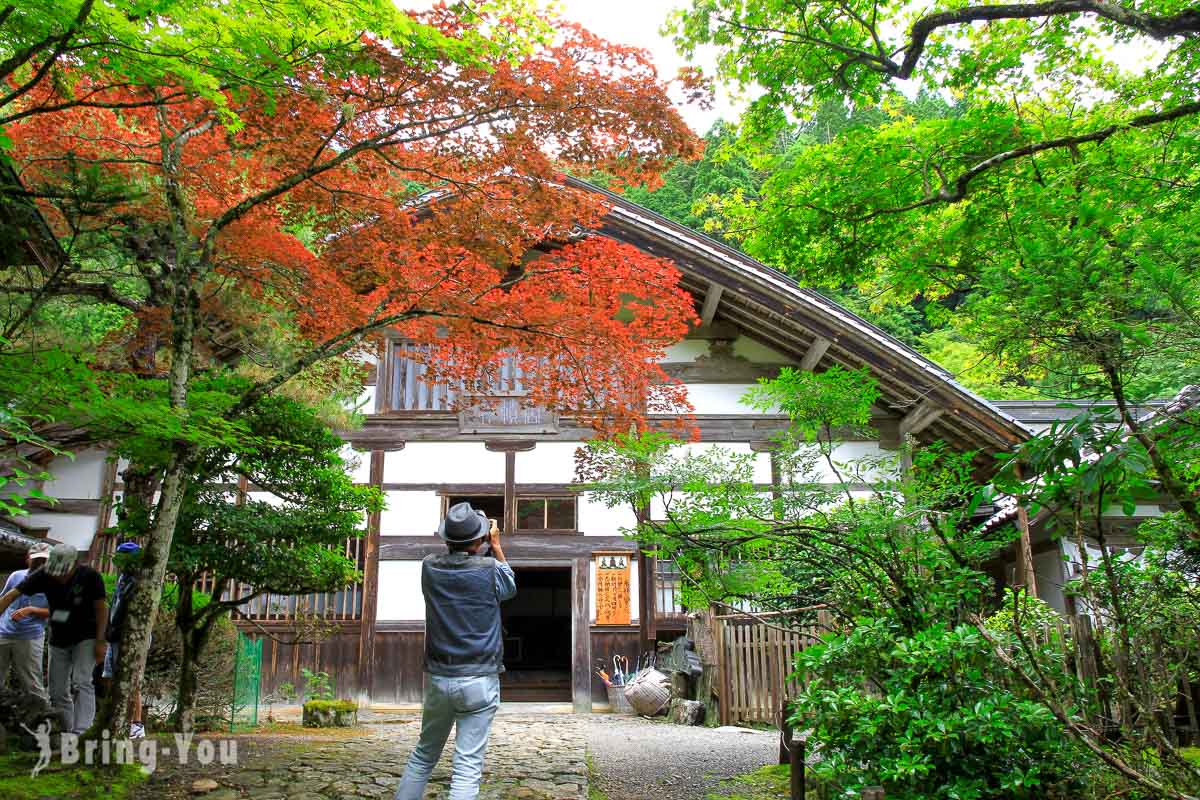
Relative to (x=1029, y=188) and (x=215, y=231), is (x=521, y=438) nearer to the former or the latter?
(x=215, y=231)

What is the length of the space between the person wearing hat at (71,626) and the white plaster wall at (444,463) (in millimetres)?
5872

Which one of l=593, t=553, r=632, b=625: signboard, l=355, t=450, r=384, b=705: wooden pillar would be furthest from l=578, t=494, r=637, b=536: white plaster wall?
l=355, t=450, r=384, b=705: wooden pillar

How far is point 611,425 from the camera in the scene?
6992 mm

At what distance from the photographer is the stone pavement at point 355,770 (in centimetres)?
487

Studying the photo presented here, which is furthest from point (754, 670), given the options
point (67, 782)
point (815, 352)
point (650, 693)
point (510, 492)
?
point (67, 782)

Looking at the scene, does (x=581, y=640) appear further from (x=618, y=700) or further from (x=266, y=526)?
(x=266, y=526)

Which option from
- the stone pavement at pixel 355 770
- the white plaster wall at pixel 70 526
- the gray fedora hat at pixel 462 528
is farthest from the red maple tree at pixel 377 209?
the white plaster wall at pixel 70 526

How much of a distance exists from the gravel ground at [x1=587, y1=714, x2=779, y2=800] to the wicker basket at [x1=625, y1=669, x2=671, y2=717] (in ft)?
1.67

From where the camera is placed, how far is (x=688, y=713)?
30.9ft

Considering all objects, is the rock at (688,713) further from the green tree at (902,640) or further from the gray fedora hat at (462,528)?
the gray fedora hat at (462,528)

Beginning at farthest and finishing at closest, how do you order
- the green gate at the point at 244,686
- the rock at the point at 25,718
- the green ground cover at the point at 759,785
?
the green gate at the point at 244,686, the rock at the point at 25,718, the green ground cover at the point at 759,785

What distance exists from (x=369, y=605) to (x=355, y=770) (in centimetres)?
569

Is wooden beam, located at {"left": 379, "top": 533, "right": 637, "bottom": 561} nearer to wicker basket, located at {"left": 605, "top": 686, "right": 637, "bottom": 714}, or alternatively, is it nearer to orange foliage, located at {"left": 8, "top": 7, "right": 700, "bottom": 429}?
wicker basket, located at {"left": 605, "top": 686, "right": 637, "bottom": 714}

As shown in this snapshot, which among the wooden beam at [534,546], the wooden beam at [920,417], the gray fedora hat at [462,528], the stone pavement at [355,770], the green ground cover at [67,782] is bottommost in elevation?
the stone pavement at [355,770]
